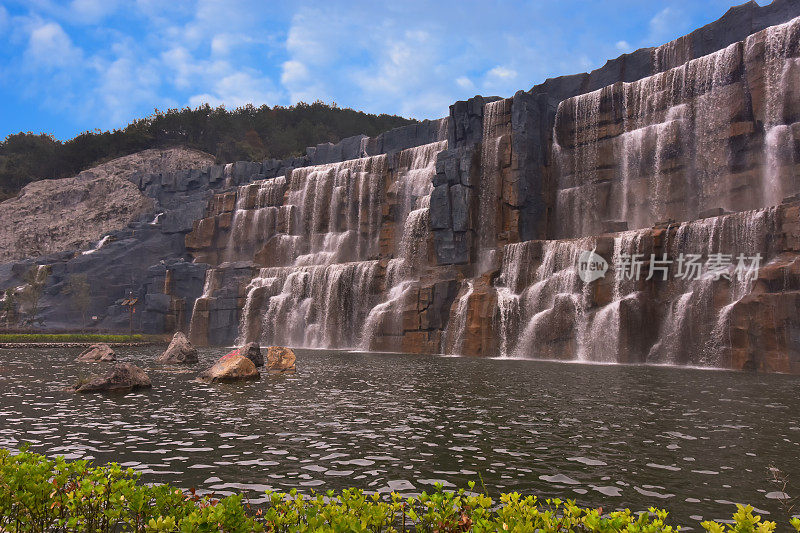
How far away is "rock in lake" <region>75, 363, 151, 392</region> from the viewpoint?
19.7m

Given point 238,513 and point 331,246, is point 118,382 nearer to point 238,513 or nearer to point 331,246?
point 238,513

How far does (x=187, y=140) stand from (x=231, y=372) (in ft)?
350

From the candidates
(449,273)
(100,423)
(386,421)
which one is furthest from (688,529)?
(449,273)

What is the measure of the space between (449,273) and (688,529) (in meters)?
41.5

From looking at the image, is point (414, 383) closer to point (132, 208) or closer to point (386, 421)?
point (386, 421)

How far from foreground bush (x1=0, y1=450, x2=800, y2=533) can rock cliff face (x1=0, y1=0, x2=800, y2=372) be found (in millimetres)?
26767

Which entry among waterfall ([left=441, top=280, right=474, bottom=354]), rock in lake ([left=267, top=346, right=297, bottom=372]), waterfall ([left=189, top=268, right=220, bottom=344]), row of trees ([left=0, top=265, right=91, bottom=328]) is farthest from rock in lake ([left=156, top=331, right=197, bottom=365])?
row of trees ([left=0, top=265, right=91, bottom=328])

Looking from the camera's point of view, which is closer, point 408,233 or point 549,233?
point 549,233

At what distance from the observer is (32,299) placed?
→ 217 ft

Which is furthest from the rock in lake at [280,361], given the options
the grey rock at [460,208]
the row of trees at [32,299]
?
the row of trees at [32,299]

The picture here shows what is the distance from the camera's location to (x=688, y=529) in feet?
22.7

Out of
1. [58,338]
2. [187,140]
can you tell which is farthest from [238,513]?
[187,140]

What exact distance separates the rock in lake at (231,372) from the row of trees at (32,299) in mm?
51093

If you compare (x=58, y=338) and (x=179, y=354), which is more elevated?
(x=179, y=354)
